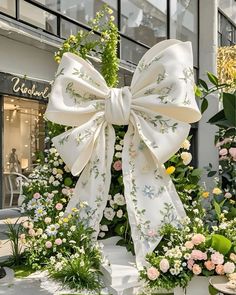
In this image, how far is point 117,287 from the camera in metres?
2.42

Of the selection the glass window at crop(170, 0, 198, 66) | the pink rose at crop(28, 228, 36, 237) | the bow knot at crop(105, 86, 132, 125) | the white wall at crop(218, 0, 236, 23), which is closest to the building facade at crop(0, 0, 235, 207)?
the glass window at crop(170, 0, 198, 66)

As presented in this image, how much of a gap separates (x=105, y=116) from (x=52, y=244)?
2.96 ft

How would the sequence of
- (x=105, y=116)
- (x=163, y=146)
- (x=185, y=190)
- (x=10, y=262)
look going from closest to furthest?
1. (x=163, y=146)
2. (x=105, y=116)
3. (x=185, y=190)
4. (x=10, y=262)

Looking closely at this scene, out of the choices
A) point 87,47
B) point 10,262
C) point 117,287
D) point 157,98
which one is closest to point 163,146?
point 157,98

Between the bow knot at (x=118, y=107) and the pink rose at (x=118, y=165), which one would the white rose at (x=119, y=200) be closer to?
the pink rose at (x=118, y=165)

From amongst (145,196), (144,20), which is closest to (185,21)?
(144,20)

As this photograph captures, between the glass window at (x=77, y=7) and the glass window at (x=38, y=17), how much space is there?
0.75ft

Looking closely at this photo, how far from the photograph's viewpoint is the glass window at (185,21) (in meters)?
13.5

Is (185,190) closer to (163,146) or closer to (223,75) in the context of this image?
(163,146)

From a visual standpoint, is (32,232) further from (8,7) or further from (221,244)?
(8,7)

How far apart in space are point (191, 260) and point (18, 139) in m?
8.13

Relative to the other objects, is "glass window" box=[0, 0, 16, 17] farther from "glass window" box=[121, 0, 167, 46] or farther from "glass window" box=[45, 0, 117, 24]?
"glass window" box=[121, 0, 167, 46]

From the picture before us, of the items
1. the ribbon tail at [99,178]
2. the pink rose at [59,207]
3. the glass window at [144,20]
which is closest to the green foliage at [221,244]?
the ribbon tail at [99,178]

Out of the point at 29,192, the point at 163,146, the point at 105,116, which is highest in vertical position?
the point at 105,116
